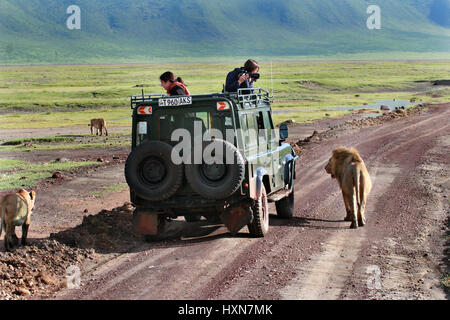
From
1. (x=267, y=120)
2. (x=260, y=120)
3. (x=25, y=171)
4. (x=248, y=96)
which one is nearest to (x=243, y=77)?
(x=248, y=96)

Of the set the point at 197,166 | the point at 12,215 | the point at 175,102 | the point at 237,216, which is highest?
the point at 175,102

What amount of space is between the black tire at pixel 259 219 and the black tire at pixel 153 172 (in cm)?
137

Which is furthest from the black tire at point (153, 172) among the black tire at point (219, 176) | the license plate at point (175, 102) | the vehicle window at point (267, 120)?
the vehicle window at point (267, 120)

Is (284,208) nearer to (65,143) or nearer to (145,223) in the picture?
(145,223)

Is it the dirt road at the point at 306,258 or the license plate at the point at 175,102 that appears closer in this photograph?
the dirt road at the point at 306,258

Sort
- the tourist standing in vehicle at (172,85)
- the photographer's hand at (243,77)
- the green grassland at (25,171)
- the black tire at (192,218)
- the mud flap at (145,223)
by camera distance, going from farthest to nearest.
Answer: the green grassland at (25,171)
the black tire at (192,218)
the photographer's hand at (243,77)
the tourist standing in vehicle at (172,85)
the mud flap at (145,223)

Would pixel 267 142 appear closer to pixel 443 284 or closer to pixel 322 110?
pixel 443 284

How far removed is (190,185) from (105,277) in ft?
7.33

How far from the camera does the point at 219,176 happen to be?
36.2ft

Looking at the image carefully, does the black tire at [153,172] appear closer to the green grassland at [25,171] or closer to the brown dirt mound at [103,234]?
the brown dirt mound at [103,234]

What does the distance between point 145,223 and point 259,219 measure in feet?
6.15

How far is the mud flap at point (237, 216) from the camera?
11359 mm

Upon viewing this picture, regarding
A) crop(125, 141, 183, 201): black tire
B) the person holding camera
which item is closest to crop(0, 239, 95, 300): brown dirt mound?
crop(125, 141, 183, 201): black tire
